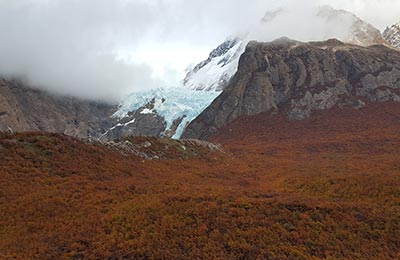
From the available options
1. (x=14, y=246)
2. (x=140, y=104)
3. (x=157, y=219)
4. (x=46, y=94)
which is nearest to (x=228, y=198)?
(x=157, y=219)

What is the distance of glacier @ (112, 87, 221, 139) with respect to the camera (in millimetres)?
119412

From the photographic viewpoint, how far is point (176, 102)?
129000 mm

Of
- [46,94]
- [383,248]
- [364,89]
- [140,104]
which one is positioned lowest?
[383,248]

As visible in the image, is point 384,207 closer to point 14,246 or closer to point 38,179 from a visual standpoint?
point 14,246

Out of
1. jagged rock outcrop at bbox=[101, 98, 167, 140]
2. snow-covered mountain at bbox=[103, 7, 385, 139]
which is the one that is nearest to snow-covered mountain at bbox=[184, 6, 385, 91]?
snow-covered mountain at bbox=[103, 7, 385, 139]

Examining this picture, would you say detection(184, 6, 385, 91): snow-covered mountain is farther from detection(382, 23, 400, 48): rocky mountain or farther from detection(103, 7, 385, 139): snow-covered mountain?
detection(382, 23, 400, 48): rocky mountain

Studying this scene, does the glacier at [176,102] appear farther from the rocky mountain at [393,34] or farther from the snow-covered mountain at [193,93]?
the rocky mountain at [393,34]

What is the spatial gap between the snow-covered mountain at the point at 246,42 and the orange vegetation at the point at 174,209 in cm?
8194

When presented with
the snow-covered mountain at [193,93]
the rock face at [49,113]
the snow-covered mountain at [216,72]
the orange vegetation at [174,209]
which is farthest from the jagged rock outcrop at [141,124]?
the orange vegetation at [174,209]

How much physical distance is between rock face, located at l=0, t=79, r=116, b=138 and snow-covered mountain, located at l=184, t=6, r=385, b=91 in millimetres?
45517

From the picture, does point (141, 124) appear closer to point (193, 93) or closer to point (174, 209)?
point (193, 93)

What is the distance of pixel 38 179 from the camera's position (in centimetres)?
2320

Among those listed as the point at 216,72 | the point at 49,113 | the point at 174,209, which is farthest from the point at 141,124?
the point at 174,209

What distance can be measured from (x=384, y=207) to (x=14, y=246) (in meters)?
15.6
